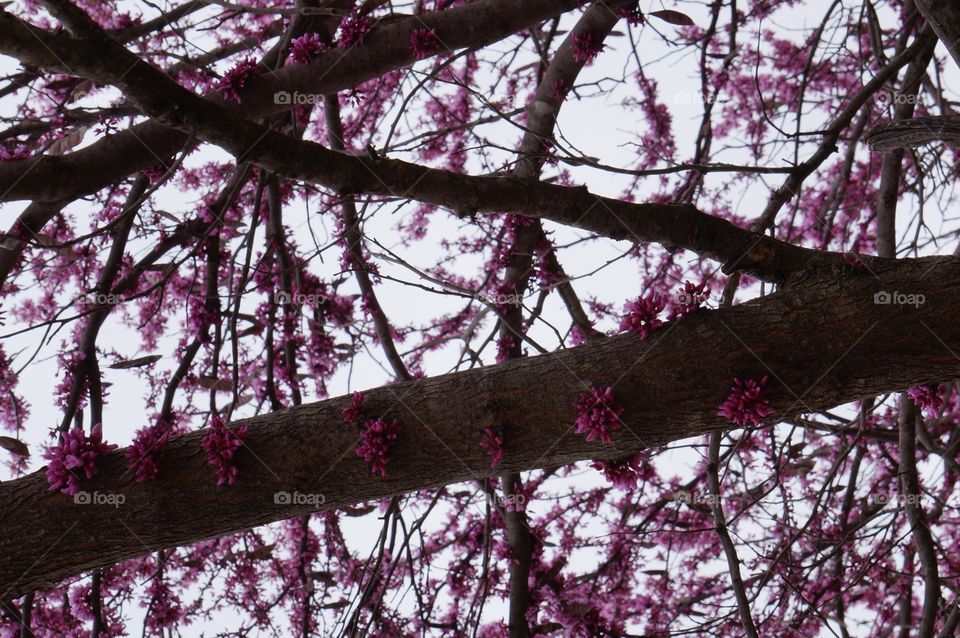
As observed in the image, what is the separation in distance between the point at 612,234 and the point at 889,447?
430 centimetres

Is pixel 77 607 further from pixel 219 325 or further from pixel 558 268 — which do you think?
pixel 558 268

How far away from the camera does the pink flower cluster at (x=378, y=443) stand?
2.04m

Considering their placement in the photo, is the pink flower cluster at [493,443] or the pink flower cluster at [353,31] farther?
the pink flower cluster at [353,31]

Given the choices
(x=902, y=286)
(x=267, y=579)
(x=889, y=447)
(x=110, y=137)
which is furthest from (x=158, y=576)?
(x=889, y=447)

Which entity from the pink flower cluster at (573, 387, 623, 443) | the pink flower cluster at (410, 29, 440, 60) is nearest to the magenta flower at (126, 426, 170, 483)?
the pink flower cluster at (573, 387, 623, 443)

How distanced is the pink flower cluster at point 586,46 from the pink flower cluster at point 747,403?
2.41 meters

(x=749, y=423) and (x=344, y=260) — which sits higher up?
(x=344, y=260)

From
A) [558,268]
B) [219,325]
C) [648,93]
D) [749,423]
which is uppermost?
[648,93]

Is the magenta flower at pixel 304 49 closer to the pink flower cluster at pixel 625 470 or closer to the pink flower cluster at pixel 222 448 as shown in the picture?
the pink flower cluster at pixel 222 448

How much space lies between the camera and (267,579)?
4840 mm

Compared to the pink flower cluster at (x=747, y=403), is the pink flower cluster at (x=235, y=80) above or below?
above

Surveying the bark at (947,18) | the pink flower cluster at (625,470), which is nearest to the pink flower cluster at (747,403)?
the pink flower cluster at (625,470)

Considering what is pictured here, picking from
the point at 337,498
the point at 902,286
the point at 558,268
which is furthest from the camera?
the point at 558,268

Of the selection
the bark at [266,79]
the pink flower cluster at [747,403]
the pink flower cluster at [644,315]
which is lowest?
the pink flower cluster at [747,403]
